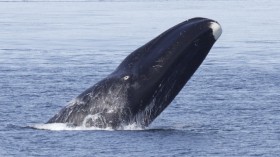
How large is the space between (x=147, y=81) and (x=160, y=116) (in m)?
5.86

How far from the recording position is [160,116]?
32.3m

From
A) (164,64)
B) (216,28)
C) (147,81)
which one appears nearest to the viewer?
(216,28)

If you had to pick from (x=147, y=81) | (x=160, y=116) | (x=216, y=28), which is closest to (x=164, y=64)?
(x=147, y=81)

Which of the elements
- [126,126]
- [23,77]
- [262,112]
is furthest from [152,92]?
[23,77]

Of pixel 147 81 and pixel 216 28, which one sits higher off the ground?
pixel 216 28

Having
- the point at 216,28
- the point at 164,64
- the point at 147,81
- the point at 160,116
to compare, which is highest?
the point at 216,28

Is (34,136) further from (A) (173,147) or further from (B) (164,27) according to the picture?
(B) (164,27)

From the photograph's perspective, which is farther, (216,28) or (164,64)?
(164,64)

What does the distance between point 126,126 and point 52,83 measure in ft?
48.2

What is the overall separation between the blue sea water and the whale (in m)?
0.56

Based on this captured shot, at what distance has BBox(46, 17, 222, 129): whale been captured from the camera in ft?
86.4

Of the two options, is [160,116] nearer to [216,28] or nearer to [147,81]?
[147,81]

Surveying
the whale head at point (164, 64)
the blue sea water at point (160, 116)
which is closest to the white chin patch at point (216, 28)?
the whale head at point (164, 64)

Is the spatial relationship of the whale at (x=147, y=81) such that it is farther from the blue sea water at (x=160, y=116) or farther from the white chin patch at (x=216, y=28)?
the blue sea water at (x=160, y=116)
